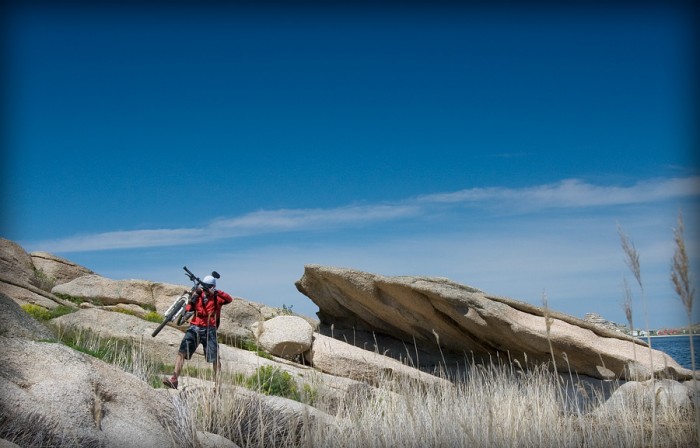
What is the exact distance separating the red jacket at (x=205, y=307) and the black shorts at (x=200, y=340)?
115mm

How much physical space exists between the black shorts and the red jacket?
0.11m

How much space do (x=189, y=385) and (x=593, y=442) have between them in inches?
221

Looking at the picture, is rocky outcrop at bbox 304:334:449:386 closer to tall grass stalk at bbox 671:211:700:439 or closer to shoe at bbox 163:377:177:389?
shoe at bbox 163:377:177:389

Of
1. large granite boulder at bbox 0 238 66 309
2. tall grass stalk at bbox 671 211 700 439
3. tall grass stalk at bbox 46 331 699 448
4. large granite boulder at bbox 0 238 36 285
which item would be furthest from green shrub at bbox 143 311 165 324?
tall grass stalk at bbox 671 211 700 439

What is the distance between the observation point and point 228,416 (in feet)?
24.8

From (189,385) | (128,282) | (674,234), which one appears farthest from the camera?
(128,282)

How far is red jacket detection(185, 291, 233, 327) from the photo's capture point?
12141 millimetres

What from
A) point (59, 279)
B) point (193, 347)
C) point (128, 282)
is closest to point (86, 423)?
point (193, 347)

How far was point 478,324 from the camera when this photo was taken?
1551 centimetres

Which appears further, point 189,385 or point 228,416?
point 189,385

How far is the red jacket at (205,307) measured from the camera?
12.1 metres

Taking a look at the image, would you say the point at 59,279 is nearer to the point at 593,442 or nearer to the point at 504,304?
the point at 504,304

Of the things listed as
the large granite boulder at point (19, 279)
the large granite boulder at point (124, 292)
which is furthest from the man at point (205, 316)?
the large granite boulder at point (124, 292)

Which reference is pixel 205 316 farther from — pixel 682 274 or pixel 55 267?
pixel 55 267
